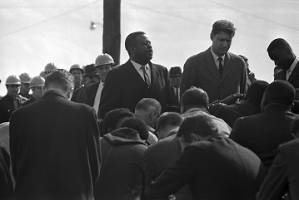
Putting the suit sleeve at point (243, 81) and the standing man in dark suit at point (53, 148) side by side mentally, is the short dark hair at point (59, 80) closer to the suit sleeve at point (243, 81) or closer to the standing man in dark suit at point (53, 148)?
the standing man in dark suit at point (53, 148)

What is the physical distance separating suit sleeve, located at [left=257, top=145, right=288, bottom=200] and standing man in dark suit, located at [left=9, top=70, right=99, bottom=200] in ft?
7.11

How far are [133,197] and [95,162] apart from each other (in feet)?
1.71

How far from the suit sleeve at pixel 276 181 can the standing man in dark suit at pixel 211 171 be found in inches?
10.4

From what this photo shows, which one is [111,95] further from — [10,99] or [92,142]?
[10,99]

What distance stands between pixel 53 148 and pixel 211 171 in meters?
2.00

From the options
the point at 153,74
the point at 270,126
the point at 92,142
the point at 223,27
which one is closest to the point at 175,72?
the point at 153,74

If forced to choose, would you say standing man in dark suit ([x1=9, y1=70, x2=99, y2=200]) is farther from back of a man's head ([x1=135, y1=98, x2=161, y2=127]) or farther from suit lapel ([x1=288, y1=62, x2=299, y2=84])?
suit lapel ([x1=288, y1=62, x2=299, y2=84])

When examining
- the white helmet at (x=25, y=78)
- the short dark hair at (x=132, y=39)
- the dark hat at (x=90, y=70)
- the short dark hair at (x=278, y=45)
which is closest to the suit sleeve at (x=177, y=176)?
the short dark hair at (x=278, y=45)

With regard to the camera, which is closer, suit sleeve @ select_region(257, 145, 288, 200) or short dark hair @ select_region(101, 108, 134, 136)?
suit sleeve @ select_region(257, 145, 288, 200)

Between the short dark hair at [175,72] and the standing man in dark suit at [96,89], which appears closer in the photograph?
the standing man in dark suit at [96,89]

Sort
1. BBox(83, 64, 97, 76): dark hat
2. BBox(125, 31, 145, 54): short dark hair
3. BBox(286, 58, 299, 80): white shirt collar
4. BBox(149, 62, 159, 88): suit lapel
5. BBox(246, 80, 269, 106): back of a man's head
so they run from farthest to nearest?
1. BBox(83, 64, 97, 76): dark hat
2. BBox(149, 62, 159, 88): suit lapel
3. BBox(125, 31, 145, 54): short dark hair
4. BBox(286, 58, 299, 80): white shirt collar
5. BBox(246, 80, 269, 106): back of a man's head

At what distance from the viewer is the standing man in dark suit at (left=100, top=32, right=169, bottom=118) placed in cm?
1195

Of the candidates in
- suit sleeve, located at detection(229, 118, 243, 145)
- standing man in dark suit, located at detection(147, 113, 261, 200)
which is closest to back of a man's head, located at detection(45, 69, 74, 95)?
suit sleeve, located at detection(229, 118, 243, 145)

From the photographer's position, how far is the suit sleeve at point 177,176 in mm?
7246
